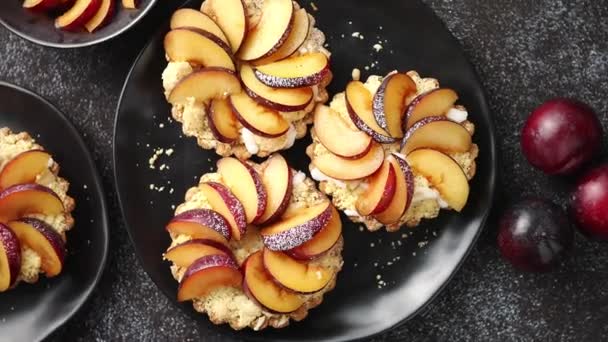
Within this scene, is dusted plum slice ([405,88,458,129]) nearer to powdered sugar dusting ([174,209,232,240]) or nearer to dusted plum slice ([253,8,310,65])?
dusted plum slice ([253,8,310,65])

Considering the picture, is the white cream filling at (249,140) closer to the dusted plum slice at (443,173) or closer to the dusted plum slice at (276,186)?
the dusted plum slice at (276,186)

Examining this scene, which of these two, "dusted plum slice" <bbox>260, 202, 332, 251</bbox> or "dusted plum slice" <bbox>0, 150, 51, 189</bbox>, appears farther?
"dusted plum slice" <bbox>0, 150, 51, 189</bbox>

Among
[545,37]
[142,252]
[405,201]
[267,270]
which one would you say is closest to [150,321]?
[142,252]

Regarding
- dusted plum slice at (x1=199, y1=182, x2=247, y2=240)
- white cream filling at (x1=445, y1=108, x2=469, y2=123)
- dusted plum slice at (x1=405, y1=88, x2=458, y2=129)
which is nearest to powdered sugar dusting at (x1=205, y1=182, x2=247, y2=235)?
dusted plum slice at (x1=199, y1=182, x2=247, y2=240)

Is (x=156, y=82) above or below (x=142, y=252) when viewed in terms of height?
above

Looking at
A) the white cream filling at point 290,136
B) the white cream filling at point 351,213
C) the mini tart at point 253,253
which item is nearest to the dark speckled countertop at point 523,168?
the mini tart at point 253,253

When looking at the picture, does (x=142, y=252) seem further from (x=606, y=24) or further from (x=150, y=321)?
(x=606, y=24)

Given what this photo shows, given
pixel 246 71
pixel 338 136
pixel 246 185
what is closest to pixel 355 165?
pixel 338 136

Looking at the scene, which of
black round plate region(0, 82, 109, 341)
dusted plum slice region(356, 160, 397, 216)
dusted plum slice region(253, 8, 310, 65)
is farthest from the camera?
black round plate region(0, 82, 109, 341)
